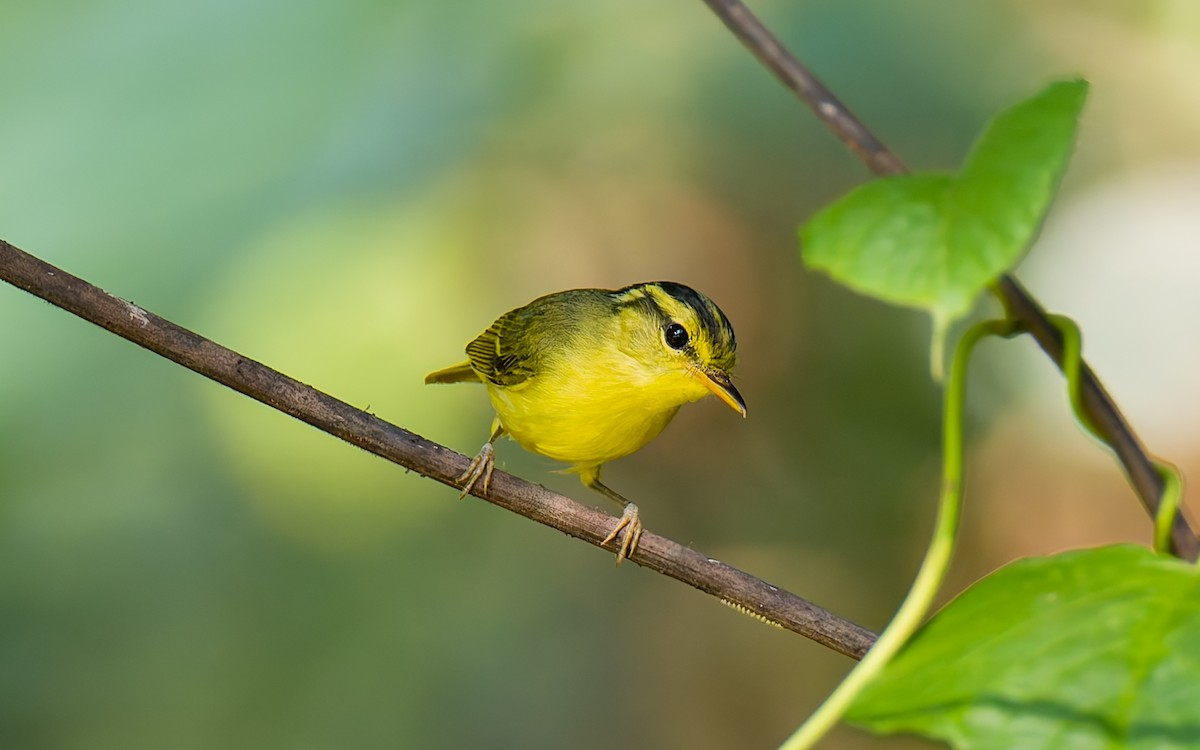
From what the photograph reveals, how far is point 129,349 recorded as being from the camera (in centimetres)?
334

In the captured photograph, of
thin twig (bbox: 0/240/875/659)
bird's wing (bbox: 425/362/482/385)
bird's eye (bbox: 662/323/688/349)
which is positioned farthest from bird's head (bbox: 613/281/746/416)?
thin twig (bbox: 0/240/875/659)

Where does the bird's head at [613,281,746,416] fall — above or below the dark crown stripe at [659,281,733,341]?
below

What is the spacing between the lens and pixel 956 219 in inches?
24.2

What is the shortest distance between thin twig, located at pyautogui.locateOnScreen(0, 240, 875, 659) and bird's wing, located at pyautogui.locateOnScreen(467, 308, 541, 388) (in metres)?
0.97

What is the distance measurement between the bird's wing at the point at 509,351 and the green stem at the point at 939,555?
76.3 inches

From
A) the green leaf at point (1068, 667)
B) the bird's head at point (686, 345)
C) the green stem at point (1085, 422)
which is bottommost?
the green leaf at point (1068, 667)

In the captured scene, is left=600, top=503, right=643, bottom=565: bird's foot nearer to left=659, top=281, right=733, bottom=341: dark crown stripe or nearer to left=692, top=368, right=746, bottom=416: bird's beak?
left=692, top=368, right=746, bottom=416: bird's beak

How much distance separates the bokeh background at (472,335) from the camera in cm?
326

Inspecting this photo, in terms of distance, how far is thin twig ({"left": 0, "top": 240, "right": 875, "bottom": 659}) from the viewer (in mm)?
1329

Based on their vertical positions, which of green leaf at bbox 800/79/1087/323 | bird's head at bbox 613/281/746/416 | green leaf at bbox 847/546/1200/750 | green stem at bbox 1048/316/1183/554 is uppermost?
bird's head at bbox 613/281/746/416

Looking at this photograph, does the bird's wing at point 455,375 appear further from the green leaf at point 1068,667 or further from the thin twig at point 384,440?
the green leaf at point 1068,667

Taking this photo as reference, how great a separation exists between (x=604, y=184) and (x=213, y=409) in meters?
1.42

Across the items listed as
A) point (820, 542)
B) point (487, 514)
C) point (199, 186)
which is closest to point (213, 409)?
point (199, 186)

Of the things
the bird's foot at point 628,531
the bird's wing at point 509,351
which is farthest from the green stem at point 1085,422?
the bird's wing at point 509,351
